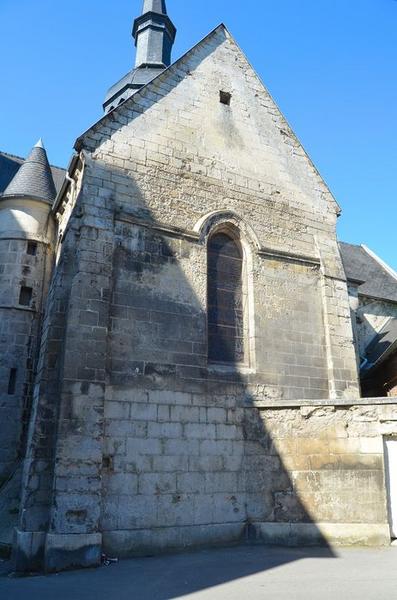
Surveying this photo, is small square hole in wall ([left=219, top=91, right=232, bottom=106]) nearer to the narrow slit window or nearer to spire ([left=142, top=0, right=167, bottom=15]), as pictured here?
the narrow slit window

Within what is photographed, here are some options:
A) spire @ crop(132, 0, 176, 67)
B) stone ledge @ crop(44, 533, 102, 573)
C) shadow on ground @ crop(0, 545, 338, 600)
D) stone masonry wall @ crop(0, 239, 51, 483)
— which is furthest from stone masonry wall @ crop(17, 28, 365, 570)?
spire @ crop(132, 0, 176, 67)

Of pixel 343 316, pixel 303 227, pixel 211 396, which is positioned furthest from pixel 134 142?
pixel 343 316

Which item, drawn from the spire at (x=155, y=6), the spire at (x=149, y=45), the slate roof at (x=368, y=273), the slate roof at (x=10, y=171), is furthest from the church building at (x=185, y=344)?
the spire at (x=155, y=6)

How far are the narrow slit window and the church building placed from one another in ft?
0.11

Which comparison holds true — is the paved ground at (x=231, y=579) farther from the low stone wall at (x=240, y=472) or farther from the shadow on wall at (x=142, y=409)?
the low stone wall at (x=240, y=472)

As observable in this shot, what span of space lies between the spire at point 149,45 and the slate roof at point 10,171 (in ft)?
24.8

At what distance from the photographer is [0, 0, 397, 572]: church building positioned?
700 centimetres

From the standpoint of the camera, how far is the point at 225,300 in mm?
9242

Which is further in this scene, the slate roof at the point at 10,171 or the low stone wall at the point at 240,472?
the slate roof at the point at 10,171

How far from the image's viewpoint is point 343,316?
397 inches

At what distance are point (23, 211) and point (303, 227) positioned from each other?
20.0 feet

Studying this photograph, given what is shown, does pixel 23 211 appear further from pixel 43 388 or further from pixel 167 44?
pixel 167 44

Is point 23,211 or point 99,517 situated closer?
point 99,517

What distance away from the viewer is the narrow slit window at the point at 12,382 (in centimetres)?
977
